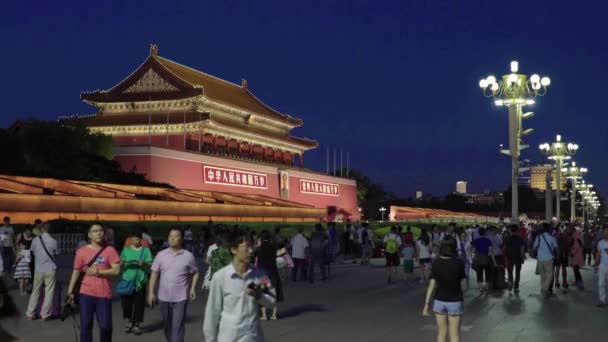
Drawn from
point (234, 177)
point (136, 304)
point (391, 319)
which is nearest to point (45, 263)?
point (136, 304)

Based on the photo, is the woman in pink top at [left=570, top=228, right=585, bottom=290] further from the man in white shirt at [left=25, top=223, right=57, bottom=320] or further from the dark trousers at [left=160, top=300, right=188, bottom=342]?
the dark trousers at [left=160, top=300, right=188, bottom=342]

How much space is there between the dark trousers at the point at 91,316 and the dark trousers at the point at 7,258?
11.0 metres

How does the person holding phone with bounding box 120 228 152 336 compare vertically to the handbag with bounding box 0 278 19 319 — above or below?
below

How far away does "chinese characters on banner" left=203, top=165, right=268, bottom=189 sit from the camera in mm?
50656

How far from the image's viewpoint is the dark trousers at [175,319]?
29.0 feet

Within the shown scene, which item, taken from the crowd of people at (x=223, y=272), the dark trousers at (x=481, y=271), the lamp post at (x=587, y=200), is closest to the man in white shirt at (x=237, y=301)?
the crowd of people at (x=223, y=272)

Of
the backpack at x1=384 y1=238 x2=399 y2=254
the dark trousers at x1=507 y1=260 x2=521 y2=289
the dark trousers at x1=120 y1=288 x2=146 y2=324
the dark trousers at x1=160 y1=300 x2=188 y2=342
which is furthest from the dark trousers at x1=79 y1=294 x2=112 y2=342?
the backpack at x1=384 y1=238 x2=399 y2=254

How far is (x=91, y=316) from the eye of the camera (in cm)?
855

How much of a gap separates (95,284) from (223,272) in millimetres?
2686

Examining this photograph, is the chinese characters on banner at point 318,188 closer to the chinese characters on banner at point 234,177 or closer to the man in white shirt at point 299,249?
the chinese characters on banner at point 234,177

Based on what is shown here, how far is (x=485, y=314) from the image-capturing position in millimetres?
14008

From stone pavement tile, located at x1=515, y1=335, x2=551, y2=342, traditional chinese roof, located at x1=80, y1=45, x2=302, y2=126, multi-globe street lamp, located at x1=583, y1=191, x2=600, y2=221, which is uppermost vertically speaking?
traditional chinese roof, located at x1=80, y1=45, x2=302, y2=126

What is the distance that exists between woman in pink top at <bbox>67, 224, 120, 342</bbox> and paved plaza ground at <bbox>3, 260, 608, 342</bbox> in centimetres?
254

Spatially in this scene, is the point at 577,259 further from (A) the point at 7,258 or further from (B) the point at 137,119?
(B) the point at 137,119
